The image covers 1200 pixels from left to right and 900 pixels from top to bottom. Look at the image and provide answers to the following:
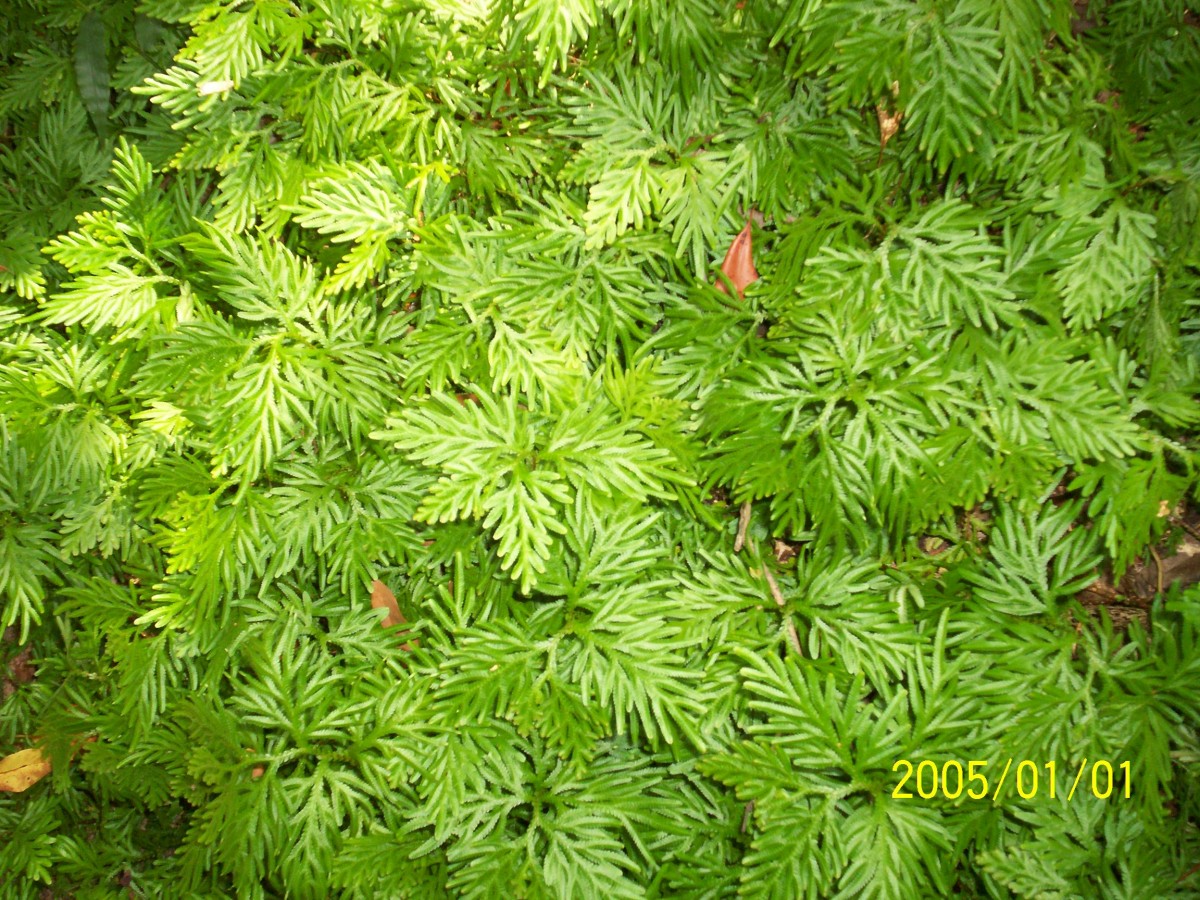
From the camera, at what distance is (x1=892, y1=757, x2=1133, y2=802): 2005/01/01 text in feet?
5.15

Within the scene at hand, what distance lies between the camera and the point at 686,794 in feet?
5.59

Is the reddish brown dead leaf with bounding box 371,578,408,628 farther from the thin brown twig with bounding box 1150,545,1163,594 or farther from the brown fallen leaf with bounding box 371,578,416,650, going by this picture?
the thin brown twig with bounding box 1150,545,1163,594

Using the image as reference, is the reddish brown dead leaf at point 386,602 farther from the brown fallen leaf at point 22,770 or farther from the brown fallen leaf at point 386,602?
the brown fallen leaf at point 22,770

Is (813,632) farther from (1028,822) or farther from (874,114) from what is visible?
(874,114)

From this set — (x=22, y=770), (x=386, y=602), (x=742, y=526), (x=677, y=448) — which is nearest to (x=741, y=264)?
(x=677, y=448)

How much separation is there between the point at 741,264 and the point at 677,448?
0.44m

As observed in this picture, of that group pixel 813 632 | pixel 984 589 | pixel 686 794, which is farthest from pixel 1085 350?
pixel 686 794

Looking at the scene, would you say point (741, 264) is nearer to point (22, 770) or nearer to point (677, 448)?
point (677, 448)

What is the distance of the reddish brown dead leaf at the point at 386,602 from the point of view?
1880mm

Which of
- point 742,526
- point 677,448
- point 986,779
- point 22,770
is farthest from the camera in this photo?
point 22,770

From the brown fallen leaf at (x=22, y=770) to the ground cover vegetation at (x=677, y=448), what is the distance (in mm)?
495

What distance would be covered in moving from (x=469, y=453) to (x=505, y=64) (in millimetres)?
859

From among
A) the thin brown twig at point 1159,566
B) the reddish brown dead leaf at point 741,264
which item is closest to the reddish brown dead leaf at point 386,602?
the reddish brown dead leaf at point 741,264

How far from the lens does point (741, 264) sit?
1.81m
